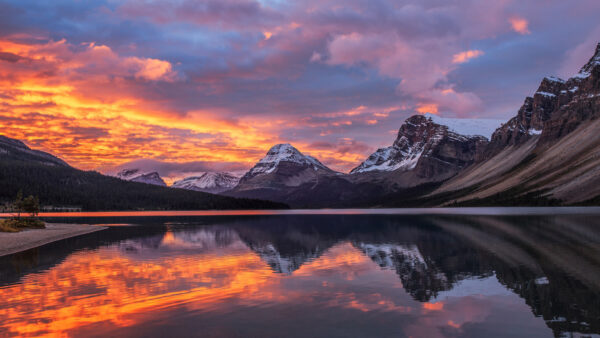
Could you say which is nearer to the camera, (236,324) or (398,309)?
(236,324)

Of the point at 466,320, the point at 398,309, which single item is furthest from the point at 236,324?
the point at 466,320

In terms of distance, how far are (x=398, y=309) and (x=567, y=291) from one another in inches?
498

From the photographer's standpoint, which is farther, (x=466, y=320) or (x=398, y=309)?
(x=398, y=309)

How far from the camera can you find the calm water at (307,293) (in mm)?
22906

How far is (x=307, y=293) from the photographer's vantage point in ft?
104

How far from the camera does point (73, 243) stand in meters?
69.8

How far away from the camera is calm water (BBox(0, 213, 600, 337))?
22906mm

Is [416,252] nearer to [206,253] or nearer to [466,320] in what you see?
[206,253]

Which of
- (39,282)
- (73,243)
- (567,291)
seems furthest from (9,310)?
(73,243)

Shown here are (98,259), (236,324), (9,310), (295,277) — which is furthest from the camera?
(98,259)

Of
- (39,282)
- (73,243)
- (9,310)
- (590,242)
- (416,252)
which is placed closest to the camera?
(9,310)

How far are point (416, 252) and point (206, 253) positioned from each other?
25.9m

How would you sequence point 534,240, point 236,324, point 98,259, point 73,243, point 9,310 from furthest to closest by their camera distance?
1. point 73,243
2. point 534,240
3. point 98,259
4. point 9,310
5. point 236,324

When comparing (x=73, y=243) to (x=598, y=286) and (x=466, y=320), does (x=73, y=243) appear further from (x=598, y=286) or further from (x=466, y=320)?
(x=598, y=286)
